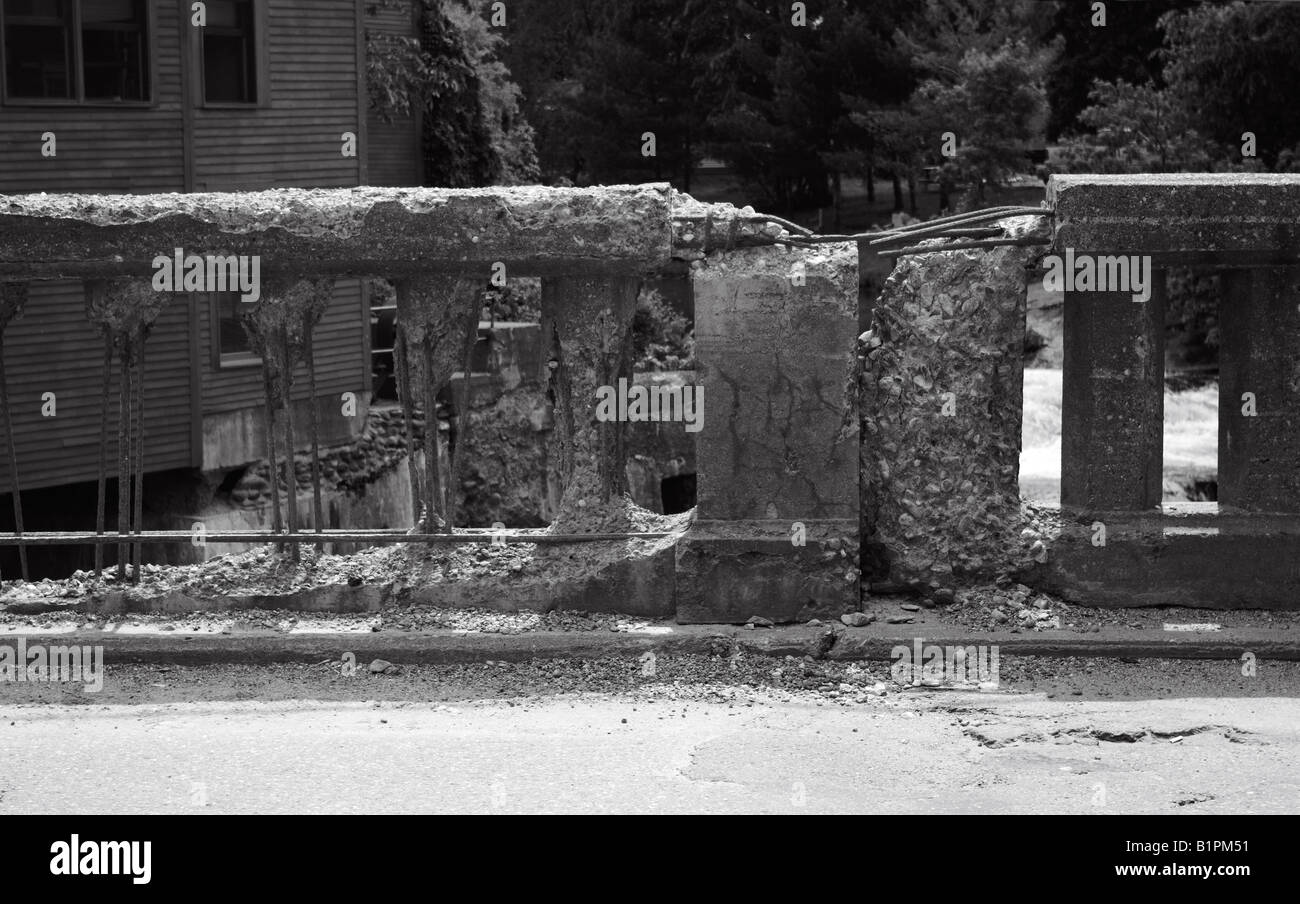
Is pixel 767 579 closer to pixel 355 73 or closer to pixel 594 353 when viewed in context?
pixel 594 353

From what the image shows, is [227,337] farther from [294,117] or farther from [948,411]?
[948,411]

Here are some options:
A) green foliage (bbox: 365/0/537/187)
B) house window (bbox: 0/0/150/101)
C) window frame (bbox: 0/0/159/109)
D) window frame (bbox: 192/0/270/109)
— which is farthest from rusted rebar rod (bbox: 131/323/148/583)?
green foliage (bbox: 365/0/537/187)

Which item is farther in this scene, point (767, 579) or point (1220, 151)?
point (1220, 151)

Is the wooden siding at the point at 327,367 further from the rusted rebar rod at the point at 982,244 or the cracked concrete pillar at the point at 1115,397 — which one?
the cracked concrete pillar at the point at 1115,397

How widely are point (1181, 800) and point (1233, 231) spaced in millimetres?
2610

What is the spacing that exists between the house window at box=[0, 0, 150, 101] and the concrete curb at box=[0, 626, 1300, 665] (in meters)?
14.1

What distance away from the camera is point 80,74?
746 inches

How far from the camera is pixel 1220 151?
24.4 meters

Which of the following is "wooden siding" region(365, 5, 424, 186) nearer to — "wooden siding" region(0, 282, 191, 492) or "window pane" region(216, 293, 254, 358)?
"window pane" region(216, 293, 254, 358)

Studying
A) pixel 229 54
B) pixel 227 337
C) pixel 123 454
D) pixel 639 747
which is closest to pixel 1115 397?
pixel 639 747

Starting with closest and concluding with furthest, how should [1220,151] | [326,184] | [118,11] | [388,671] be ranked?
1. [388,671]
2. [118,11]
3. [326,184]
4. [1220,151]

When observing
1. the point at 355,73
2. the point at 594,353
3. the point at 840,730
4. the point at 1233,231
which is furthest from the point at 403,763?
the point at 355,73

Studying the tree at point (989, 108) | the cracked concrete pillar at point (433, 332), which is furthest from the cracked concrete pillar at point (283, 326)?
the tree at point (989, 108)

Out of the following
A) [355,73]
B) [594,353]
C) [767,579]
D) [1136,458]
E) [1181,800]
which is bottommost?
[1181,800]
